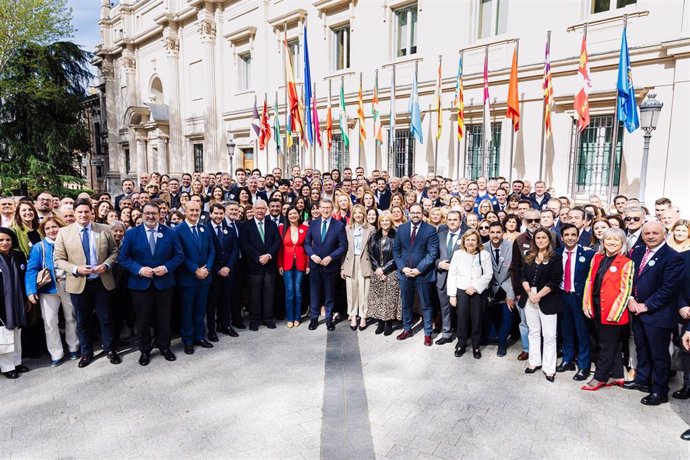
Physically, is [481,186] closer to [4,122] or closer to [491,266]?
[491,266]

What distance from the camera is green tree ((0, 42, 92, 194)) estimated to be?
21312mm

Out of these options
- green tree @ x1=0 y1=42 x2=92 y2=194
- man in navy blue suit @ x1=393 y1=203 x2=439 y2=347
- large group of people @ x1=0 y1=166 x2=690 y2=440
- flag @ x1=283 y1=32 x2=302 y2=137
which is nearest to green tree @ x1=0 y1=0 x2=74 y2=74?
green tree @ x1=0 y1=42 x2=92 y2=194

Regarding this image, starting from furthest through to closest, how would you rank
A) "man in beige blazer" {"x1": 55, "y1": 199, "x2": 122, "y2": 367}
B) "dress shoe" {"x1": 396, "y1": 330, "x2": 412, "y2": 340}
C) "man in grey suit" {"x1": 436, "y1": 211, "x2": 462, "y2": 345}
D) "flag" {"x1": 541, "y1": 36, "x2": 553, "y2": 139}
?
"flag" {"x1": 541, "y1": 36, "x2": 553, "y2": 139} → "dress shoe" {"x1": 396, "y1": 330, "x2": 412, "y2": 340} → "man in grey suit" {"x1": 436, "y1": 211, "x2": 462, "y2": 345} → "man in beige blazer" {"x1": 55, "y1": 199, "x2": 122, "y2": 367}

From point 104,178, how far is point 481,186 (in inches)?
1457

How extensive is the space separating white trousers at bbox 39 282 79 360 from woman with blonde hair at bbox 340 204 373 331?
11.8 feet

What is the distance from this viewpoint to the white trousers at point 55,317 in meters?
5.39

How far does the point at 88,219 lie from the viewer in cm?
536

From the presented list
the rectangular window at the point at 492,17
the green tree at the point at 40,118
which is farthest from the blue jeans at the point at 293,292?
the green tree at the point at 40,118

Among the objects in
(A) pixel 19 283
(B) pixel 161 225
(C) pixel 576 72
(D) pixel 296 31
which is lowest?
(A) pixel 19 283

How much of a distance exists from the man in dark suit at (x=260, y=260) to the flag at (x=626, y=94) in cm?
747

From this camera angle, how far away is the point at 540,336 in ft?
17.3

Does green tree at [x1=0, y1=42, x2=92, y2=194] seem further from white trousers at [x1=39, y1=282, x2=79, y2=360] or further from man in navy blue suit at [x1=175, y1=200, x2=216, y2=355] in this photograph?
man in navy blue suit at [x1=175, y1=200, x2=216, y2=355]

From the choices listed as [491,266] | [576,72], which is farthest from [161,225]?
[576,72]

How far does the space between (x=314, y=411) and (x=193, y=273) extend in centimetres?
246
